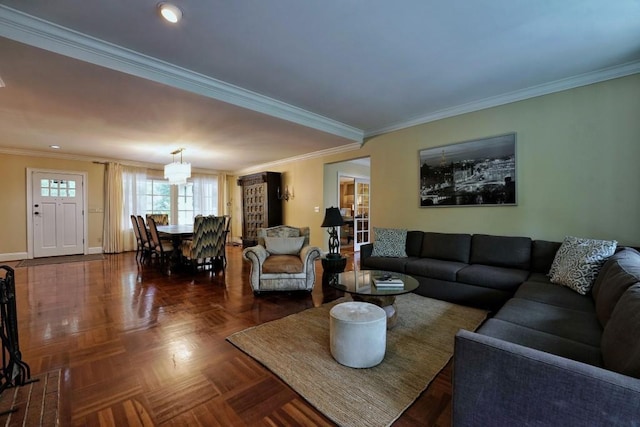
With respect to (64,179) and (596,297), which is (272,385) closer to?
(596,297)

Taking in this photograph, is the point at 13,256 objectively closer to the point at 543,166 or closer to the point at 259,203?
the point at 259,203

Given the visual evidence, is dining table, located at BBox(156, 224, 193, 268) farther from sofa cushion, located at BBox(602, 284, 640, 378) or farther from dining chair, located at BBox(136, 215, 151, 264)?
sofa cushion, located at BBox(602, 284, 640, 378)

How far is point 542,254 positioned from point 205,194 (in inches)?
320

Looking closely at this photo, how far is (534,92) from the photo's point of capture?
10.7 ft

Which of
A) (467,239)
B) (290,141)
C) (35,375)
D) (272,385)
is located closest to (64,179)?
(290,141)

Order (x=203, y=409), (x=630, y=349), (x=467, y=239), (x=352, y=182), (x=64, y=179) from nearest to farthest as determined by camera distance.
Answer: (x=630, y=349) → (x=203, y=409) → (x=467, y=239) → (x=64, y=179) → (x=352, y=182)

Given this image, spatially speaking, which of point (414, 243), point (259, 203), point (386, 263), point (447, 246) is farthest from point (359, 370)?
point (259, 203)

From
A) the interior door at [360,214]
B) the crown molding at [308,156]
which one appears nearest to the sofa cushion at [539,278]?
the crown molding at [308,156]

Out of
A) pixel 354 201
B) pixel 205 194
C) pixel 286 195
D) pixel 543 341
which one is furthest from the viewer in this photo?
pixel 205 194

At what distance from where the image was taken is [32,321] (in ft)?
8.87

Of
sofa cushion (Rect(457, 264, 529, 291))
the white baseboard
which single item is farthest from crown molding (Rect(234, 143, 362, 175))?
the white baseboard

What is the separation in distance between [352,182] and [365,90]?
4.37 meters

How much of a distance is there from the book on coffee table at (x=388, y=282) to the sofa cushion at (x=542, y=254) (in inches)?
65.4

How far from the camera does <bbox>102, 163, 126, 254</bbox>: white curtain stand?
6730 mm
